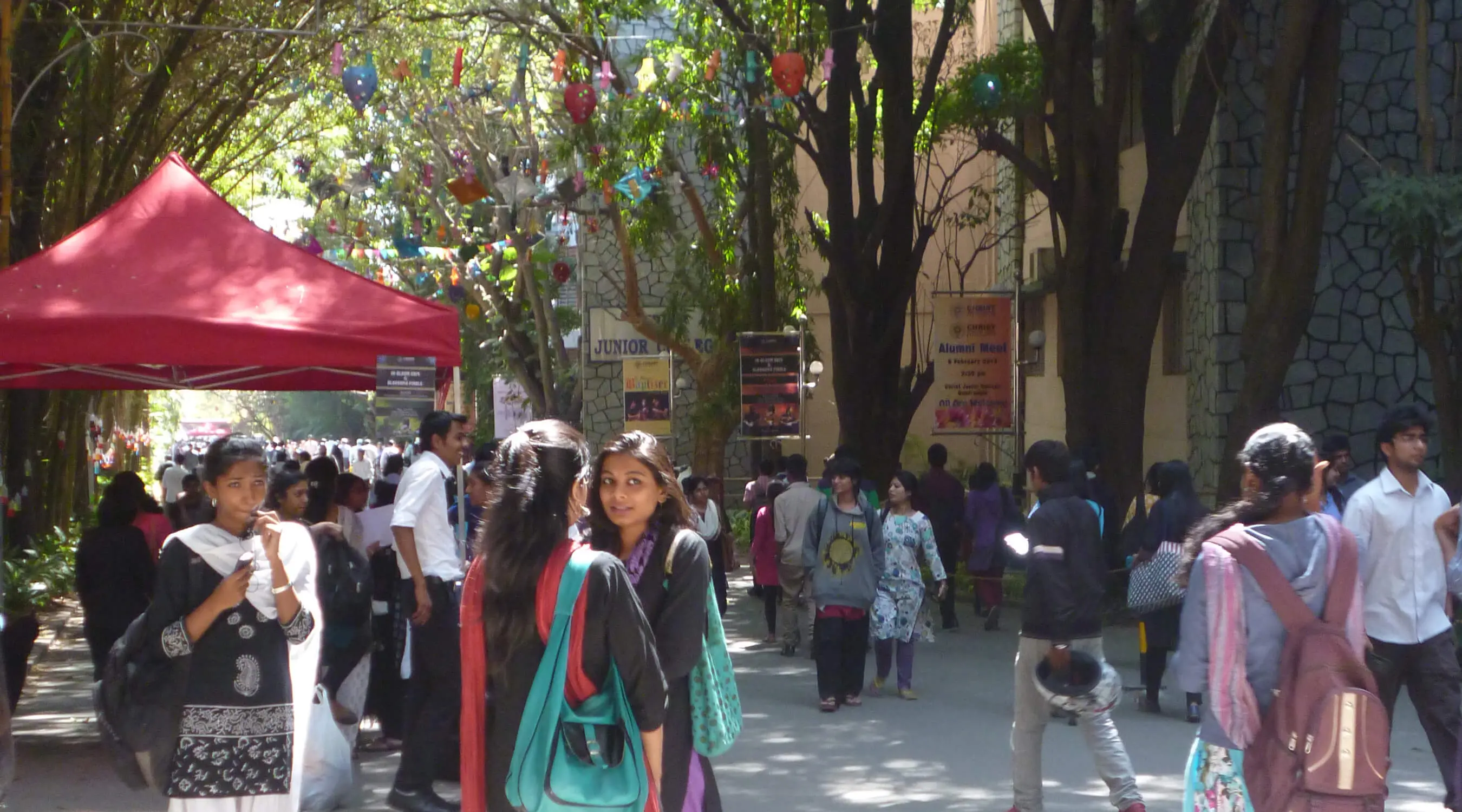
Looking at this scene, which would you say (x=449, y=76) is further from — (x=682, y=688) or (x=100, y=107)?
(x=682, y=688)

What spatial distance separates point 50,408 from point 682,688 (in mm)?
15544

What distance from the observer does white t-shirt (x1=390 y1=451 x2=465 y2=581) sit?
7445 millimetres

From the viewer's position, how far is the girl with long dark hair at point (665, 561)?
14.6 ft

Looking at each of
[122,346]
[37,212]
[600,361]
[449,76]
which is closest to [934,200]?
[600,361]

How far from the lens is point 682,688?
4496mm

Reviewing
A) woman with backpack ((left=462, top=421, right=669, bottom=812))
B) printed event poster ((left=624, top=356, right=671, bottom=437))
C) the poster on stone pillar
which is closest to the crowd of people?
woman with backpack ((left=462, top=421, right=669, bottom=812))

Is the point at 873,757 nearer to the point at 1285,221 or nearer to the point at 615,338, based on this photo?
the point at 1285,221

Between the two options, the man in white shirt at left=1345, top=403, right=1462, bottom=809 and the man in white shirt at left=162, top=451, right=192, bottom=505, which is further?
the man in white shirt at left=162, top=451, right=192, bottom=505

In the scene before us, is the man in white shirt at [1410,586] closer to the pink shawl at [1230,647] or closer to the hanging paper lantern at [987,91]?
the pink shawl at [1230,647]

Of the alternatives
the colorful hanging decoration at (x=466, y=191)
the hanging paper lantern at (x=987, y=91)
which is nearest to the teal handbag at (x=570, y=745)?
the colorful hanging decoration at (x=466, y=191)

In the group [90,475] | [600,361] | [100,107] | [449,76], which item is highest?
[449,76]

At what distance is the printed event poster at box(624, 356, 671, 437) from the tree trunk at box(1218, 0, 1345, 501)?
48.6 feet

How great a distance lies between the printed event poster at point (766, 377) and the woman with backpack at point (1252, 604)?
13978mm

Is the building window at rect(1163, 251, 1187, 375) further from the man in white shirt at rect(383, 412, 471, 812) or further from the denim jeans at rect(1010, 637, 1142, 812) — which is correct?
the man in white shirt at rect(383, 412, 471, 812)
